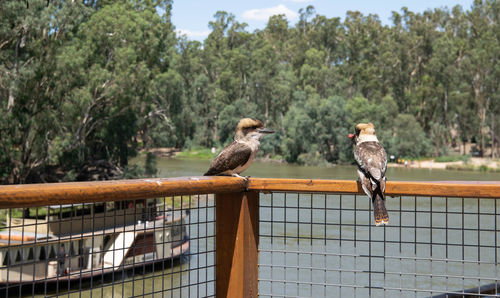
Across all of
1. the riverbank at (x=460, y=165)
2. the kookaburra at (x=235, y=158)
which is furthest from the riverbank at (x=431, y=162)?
the kookaburra at (x=235, y=158)

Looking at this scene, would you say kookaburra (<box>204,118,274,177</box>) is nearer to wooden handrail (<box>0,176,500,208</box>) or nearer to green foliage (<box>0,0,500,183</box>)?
wooden handrail (<box>0,176,500,208</box>)

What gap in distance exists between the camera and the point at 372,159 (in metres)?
2.97

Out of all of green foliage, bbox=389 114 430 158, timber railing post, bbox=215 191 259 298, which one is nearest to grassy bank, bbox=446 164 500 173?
green foliage, bbox=389 114 430 158

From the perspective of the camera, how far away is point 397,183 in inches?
102

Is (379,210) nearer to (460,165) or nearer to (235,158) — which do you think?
(235,158)

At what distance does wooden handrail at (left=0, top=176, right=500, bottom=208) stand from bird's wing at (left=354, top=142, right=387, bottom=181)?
12 cm

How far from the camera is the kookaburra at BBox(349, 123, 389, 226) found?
258 cm

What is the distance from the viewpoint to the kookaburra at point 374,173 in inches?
102

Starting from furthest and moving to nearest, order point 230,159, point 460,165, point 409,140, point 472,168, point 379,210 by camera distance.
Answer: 1. point 409,140
2. point 460,165
3. point 472,168
4. point 230,159
5. point 379,210

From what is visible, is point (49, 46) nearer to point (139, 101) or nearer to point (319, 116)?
point (139, 101)

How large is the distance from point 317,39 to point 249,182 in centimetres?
7706

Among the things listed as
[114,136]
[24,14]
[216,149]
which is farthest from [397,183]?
[216,149]

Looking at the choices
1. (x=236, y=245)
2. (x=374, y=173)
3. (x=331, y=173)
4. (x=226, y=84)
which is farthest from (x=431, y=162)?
(x=236, y=245)

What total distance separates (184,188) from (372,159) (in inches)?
41.4
